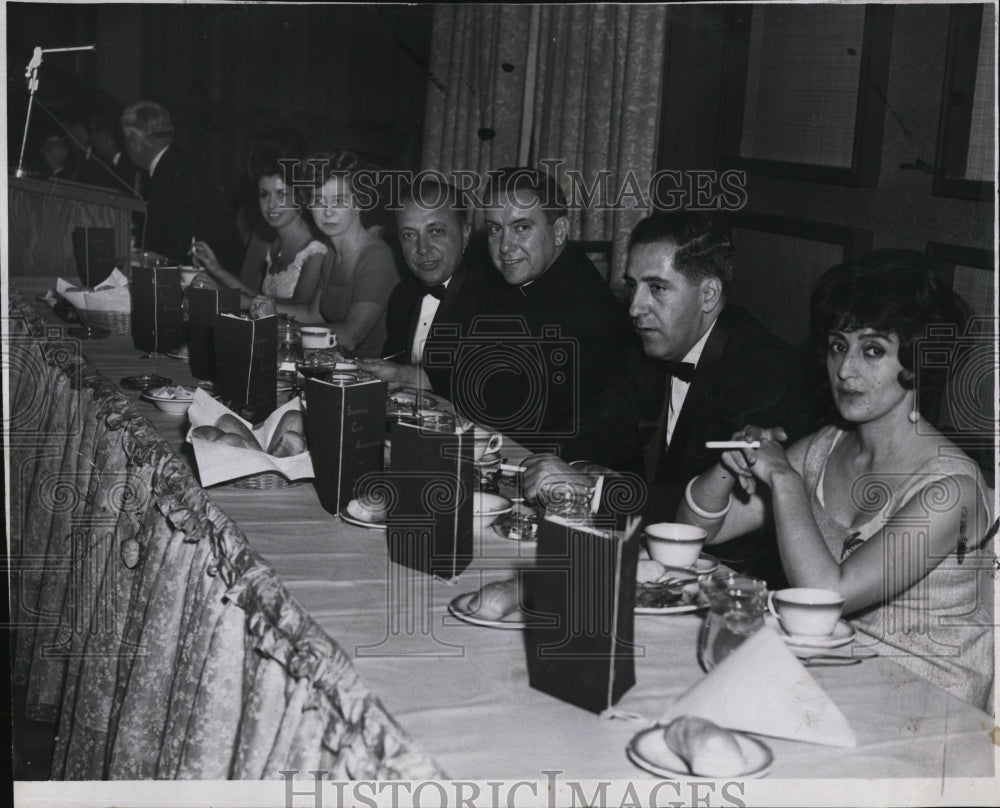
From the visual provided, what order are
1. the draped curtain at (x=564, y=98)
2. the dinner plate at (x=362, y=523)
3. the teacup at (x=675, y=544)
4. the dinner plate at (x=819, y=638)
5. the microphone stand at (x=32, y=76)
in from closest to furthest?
the dinner plate at (x=819, y=638)
the teacup at (x=675, y=544)
the dinner plate at (x=362, y=523)
the draped curtain at (x=564, y=98)
the microphone stand at (x=32, y=76)

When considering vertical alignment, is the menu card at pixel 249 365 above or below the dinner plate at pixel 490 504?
above

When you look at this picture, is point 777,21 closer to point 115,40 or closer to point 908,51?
point 908,51

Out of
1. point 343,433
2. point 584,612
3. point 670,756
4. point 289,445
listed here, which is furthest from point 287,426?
point 670,756

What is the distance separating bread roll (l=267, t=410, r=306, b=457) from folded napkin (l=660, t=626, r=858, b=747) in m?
1.03

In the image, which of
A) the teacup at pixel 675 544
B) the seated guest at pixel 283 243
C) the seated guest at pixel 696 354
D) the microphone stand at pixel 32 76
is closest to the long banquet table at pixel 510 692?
the teacup at pixel 675 544

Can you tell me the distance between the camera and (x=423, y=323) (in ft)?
11.6

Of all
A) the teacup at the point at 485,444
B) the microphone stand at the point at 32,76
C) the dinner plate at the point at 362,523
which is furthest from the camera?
the microphone stand at the point at 32,76

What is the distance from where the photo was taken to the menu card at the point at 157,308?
9.59ft

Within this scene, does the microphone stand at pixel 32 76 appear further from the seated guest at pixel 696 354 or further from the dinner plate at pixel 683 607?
the dinner plate at pixel 683 607

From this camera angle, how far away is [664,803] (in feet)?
3.43

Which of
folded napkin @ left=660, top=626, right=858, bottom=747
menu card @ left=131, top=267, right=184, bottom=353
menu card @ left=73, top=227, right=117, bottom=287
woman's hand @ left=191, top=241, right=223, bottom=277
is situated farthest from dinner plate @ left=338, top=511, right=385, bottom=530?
woman's hand @ left=191, top=241, right=223, bottom=277

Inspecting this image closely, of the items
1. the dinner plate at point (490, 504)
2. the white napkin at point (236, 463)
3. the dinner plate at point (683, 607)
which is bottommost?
the dinner plate at point (683, 607)

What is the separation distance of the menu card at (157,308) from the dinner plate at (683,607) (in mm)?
1947

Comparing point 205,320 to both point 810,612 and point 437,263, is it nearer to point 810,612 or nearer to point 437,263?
point 437,263
